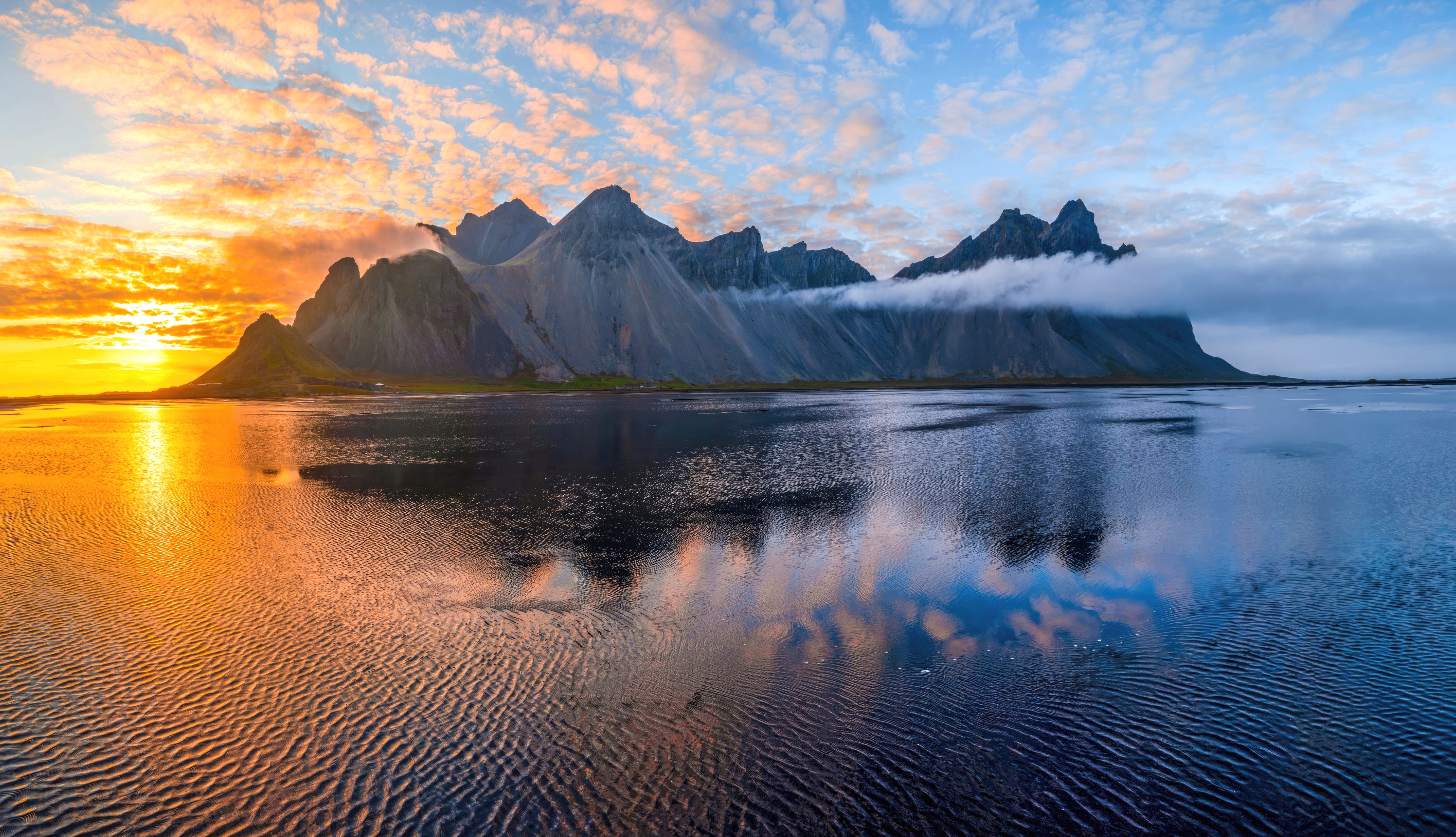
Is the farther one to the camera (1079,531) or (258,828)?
(1079,531)

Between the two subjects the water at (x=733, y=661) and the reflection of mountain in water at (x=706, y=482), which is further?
the reflection of mountain in water at (x=706, y=482)

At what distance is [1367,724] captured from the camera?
11.5 meters

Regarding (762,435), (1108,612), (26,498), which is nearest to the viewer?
(1108,612)

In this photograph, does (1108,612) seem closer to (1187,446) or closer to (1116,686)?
(1116,686)

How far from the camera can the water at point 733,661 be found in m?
9.72

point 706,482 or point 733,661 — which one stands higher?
point 733,661

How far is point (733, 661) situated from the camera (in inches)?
573

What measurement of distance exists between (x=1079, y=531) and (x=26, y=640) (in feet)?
107

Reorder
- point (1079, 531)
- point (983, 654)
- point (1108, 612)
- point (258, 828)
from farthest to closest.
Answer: point (1079, 531) < point (1108, 612) < point (983, 654) < point (258, 828)

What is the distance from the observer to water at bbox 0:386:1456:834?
9.72m

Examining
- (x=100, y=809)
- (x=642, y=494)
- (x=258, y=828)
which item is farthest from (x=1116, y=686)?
(x=642, y=494)

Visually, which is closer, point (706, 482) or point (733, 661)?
point (733, 661)

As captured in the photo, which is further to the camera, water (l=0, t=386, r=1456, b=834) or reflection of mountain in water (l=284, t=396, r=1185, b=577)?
reflection of mountain in water (l=284, t=396, r=1185, b=577)

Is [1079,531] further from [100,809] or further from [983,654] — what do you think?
[100,809]
